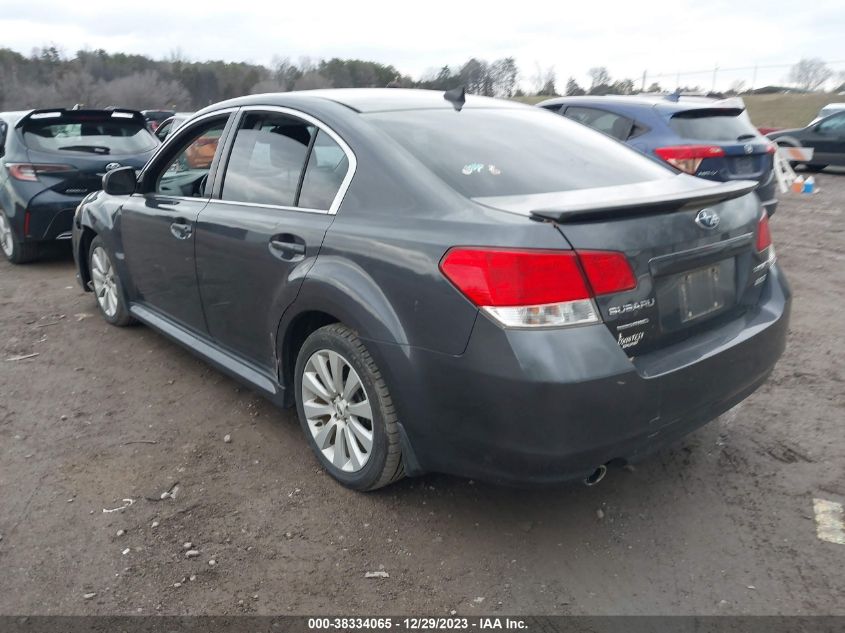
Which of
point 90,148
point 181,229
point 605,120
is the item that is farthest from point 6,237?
point 605,120

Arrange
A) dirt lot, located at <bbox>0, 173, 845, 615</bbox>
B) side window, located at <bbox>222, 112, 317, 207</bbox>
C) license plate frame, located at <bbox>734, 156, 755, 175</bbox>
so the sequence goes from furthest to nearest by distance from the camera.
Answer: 1. license plate frame, located at <bbox>734, 156, 755, 175</bbox>
2. side window, located at <bbox>222, 112, 317, 207</bbox>
3. dirt lot, located at <bbox>0, 173, 845, 615</bbox>

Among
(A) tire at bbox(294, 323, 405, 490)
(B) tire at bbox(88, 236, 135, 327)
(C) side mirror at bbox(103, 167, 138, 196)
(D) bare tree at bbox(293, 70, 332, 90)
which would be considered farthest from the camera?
(D) bare tree at bbox(293, 70, 332, 90)

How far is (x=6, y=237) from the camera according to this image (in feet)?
25.0

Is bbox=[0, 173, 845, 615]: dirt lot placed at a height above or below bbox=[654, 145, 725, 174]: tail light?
below

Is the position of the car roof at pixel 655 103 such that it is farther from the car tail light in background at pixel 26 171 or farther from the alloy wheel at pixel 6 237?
the alloy wheel at pixel 6 237

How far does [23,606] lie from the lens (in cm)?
245

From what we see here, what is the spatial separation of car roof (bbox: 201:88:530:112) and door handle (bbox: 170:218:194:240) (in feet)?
2.25

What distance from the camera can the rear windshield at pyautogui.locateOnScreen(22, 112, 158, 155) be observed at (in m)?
7.28

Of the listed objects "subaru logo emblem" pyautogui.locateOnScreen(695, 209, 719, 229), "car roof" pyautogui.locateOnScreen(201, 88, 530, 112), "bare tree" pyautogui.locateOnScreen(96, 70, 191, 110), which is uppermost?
"car roof" pyautogui.locateOnScreen(201, 88, 530, 112)

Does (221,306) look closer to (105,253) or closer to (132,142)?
(105,253)

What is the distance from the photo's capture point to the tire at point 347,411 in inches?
108

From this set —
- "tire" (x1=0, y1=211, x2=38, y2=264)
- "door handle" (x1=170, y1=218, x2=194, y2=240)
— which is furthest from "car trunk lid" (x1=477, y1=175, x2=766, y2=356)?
"tire" (x1=0, y1=211, x2=38, y2=264)

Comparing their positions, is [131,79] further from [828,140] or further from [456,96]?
[456,96]

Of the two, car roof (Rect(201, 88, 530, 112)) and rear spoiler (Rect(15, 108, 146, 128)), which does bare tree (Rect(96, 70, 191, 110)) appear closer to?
rear spoiler (Rect(15, 108, 146, 128))
